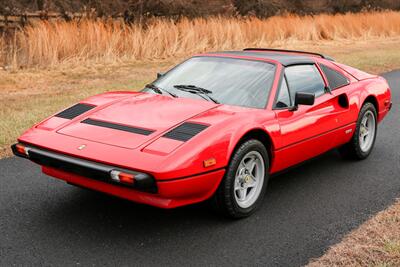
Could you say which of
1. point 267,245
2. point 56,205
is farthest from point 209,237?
point 56,205

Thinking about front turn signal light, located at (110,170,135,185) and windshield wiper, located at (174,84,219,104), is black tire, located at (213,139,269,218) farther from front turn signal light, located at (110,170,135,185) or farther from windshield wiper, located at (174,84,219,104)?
front turn signal light, located at (110,170,135,185)

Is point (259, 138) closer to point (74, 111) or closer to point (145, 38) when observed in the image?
point (74, 111)

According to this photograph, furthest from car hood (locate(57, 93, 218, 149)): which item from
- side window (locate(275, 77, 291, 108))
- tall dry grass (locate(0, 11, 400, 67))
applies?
tall dry grass (locate(0, 11, 400, 67))

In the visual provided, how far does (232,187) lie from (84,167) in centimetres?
111

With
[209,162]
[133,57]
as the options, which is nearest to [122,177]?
[209,162]

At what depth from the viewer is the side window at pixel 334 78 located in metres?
5.29

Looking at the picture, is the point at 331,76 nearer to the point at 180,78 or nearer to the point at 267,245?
the point at 180,78

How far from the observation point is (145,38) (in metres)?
14.6

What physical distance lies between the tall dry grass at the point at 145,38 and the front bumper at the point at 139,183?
866cm

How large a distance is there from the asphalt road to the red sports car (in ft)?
0.99

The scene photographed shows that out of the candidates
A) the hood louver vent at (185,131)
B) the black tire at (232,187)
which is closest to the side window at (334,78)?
the black tire at (232,187)

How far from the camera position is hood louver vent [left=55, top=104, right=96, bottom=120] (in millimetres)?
4279

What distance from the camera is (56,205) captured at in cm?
429

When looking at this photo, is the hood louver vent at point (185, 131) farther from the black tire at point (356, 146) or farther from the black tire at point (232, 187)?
the black tire at point (356, 146)
